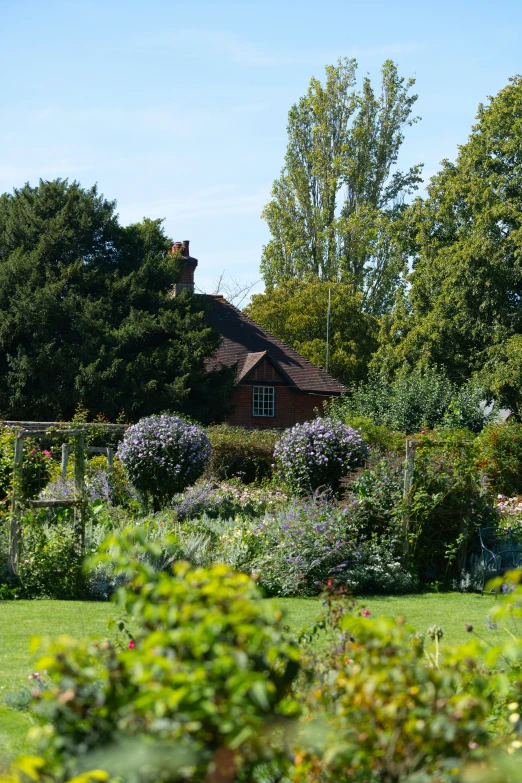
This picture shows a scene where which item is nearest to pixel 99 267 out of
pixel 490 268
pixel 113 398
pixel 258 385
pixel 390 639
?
pixel 113 398

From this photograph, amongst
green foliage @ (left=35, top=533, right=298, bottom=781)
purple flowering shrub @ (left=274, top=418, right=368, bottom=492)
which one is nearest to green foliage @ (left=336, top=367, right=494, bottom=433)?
purple flowering shrub @ (left=274, top=418, right=368, bottom=492)

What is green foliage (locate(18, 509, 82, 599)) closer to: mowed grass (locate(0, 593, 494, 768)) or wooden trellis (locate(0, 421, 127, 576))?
wooden trellis (locate(0, 421, 127, 576))

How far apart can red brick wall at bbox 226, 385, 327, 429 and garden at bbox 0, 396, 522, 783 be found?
8.04 m

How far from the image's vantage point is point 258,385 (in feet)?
115

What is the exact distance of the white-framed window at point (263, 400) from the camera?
115 ft

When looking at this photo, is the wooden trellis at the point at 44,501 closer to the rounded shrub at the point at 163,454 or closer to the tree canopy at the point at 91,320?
the rounded shrub at the point at 163,454

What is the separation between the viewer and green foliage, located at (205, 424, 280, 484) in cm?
2148

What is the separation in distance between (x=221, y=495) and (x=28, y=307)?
49.2 ft

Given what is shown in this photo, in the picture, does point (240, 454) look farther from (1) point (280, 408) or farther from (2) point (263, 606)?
(2) point (263, 606)

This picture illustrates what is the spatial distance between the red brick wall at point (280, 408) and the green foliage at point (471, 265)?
12.0 feet

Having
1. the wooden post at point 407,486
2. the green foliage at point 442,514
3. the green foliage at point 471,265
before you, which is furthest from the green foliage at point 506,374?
the wooden post at point 407,486

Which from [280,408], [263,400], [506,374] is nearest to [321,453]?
[506,374]

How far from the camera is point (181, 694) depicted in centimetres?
205

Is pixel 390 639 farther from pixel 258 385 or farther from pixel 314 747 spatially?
pixel 258 385
